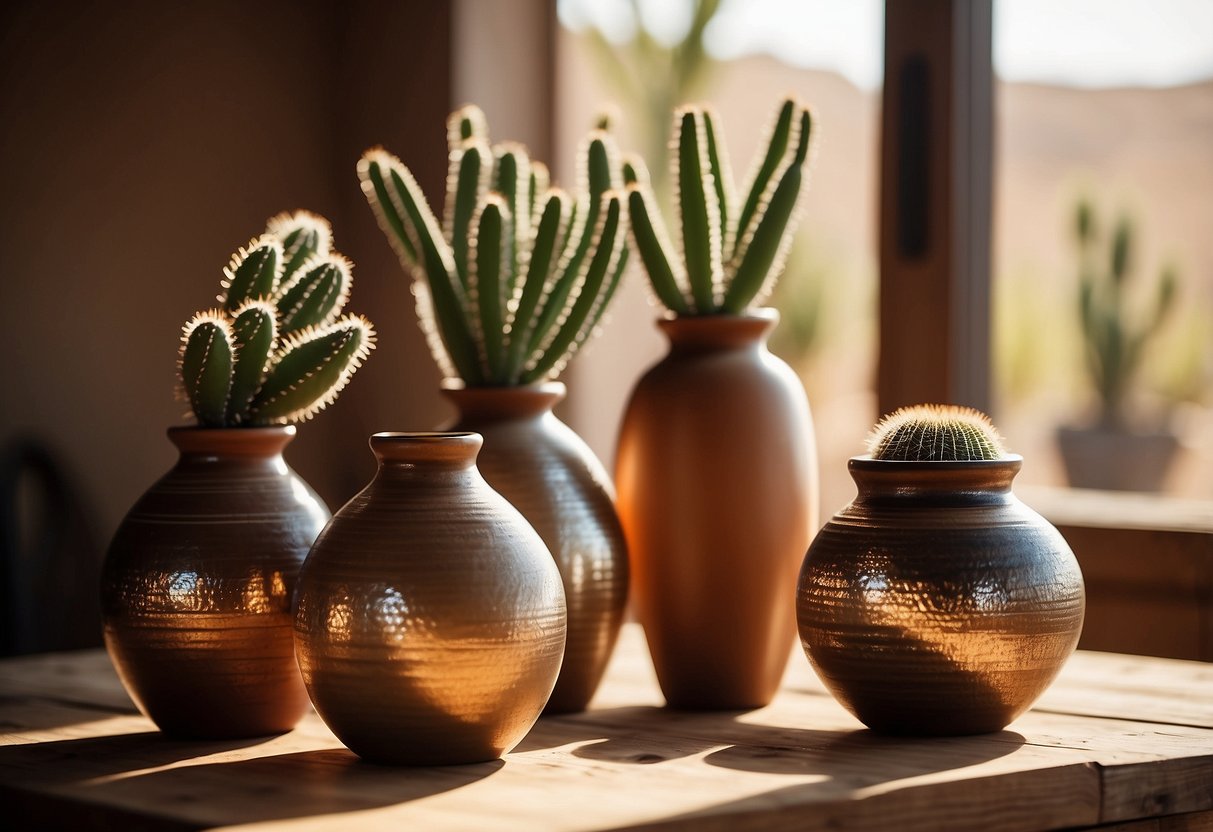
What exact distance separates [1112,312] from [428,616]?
130cm

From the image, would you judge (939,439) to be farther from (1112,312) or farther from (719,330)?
(1112,312)

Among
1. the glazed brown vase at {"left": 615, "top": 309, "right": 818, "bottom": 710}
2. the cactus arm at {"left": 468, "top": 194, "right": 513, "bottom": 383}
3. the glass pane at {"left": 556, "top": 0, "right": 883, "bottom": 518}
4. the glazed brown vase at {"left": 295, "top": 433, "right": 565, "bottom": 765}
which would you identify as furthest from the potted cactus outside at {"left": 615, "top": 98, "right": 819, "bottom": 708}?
the glass pane at {"left": 556, "top": 0, "right": 883, "bottom": 518}

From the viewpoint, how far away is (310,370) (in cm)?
94

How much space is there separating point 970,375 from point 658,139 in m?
0.72

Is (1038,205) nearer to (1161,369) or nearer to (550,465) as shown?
(1161,369)

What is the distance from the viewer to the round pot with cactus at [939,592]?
87cm

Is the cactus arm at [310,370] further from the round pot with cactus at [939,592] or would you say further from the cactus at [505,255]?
the round pot with cactus at [939,592]

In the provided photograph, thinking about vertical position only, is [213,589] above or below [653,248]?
below

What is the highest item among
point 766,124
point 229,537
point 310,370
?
point 766,124

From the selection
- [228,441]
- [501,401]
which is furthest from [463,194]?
[228,441]

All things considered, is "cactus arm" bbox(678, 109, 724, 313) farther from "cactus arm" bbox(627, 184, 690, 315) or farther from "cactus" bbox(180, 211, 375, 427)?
"cactus" bbox(180, 211, 375, 427)

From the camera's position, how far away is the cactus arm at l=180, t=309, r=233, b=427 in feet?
2.94

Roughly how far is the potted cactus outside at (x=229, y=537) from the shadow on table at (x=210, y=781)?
0.13 ft

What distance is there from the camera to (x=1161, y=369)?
178 centimetres
